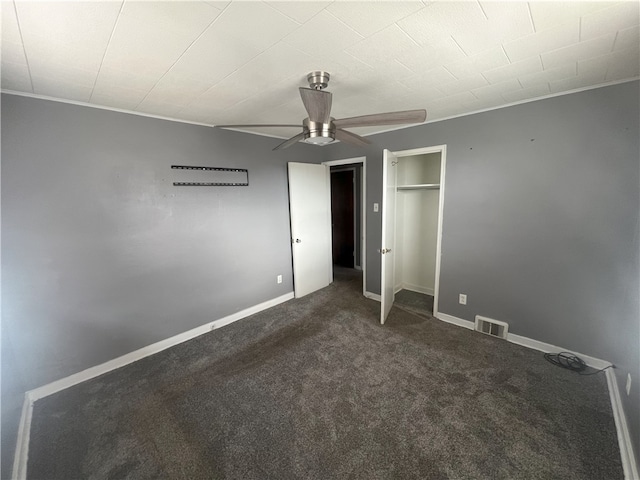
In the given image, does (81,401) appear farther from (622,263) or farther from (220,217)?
(622,263)

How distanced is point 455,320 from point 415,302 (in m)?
0.66

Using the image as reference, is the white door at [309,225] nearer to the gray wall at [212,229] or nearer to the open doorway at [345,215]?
the gray wall at [212,229]

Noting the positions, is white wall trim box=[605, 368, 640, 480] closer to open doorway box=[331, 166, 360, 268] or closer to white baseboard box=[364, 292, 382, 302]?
white baseboard box=[364, 292, 382, 302]

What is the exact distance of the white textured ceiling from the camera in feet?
3.53

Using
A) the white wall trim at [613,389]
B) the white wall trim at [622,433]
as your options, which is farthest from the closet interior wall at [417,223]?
the white wall trim at [622,433]

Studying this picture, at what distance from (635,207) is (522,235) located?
69 centimetres

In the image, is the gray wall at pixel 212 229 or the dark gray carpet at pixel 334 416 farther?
the gray wall at pixel 212 229

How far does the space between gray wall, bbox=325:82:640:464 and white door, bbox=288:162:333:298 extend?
1471mm

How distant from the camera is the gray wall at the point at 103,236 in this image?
179 centimetres

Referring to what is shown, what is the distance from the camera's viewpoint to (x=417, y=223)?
383 cm

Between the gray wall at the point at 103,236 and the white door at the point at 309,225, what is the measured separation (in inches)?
25.4

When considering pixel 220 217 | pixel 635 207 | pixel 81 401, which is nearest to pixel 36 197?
pixel 220 217

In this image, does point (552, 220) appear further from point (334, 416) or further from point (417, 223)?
point (334, 416)

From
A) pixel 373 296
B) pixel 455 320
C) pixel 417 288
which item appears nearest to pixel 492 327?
pixel 455 320
